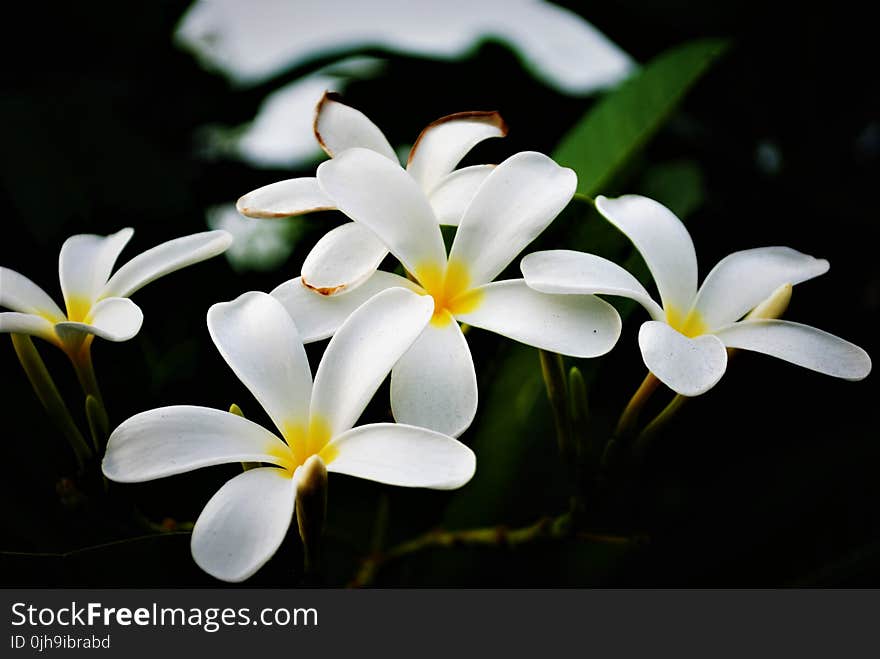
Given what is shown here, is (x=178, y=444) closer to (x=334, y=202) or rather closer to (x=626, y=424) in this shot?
(x=334, y=202)

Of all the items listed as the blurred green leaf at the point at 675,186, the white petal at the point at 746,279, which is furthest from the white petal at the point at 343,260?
the blurred green leaf at the point at 675,186

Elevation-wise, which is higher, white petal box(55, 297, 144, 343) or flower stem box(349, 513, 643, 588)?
white petal box(55, 297, 144, 343)

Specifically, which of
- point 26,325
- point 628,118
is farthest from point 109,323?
point 628,118

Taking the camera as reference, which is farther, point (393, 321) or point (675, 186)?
point (675, 186)

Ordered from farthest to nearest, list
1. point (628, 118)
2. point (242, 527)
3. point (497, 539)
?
point (628, 118)
point (497, 539)
point (242, 527)

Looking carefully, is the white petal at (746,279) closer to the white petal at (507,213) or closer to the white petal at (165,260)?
the white petal at (507,213)

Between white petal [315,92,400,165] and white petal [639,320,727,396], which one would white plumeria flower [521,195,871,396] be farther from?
white petal [315,92,400,165]

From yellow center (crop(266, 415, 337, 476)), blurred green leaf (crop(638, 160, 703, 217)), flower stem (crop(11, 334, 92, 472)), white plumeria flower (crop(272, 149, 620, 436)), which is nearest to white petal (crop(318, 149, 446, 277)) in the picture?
white plumeria flower (crop(272, 149, 620, 436))
